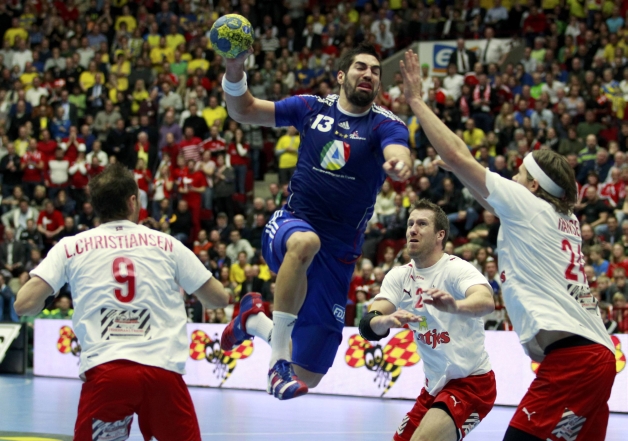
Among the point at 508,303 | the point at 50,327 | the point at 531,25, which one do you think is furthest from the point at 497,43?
the point at 508,303

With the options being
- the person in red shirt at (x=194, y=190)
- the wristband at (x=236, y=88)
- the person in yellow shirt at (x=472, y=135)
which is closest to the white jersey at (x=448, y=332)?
the wristband at (x=236, y=88)

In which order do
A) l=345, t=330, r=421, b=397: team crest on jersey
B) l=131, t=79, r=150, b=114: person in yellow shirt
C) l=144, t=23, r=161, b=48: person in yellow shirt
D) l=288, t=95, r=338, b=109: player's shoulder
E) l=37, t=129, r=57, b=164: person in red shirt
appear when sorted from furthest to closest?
l=144, t=23, r=161, b=48: person in yellow shirt → l=131, t=79, r=150, b=114: person in yellow shirt → l=37, t=129, r=57, b=164: person in red shirt → l=345, t=330, r=421, b=397: team crest on jersey → l=288, t=95, r=338, b=109: player's shoulder

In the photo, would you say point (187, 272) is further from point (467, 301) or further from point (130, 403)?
point (467, 301)

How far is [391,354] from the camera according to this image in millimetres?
14562

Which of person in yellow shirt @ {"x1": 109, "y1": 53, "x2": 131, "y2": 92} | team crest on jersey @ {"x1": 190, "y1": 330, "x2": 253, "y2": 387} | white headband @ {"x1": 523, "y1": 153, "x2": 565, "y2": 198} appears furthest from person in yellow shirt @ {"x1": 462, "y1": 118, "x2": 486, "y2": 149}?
white headband @ {"x1": 523, "y1": 153, "x2": 565, "y2": 198}

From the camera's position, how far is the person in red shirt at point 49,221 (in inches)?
826

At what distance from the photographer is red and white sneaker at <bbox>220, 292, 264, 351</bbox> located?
7766 mm

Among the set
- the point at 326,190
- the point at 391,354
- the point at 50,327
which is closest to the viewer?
the point at 326,190

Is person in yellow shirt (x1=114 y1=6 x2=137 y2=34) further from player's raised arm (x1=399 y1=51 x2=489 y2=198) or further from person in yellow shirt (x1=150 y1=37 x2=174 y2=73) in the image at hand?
player's raised arm (x1=399 y1=51 x2=489 y2=198)

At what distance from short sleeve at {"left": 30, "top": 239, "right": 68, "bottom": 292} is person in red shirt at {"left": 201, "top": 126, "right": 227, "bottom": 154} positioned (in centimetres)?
1563

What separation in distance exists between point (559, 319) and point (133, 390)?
8.20ft

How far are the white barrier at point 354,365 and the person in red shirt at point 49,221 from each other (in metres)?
3.18

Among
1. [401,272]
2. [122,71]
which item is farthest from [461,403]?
[122,71]

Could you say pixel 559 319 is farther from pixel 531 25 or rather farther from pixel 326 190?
pixel 531 25
